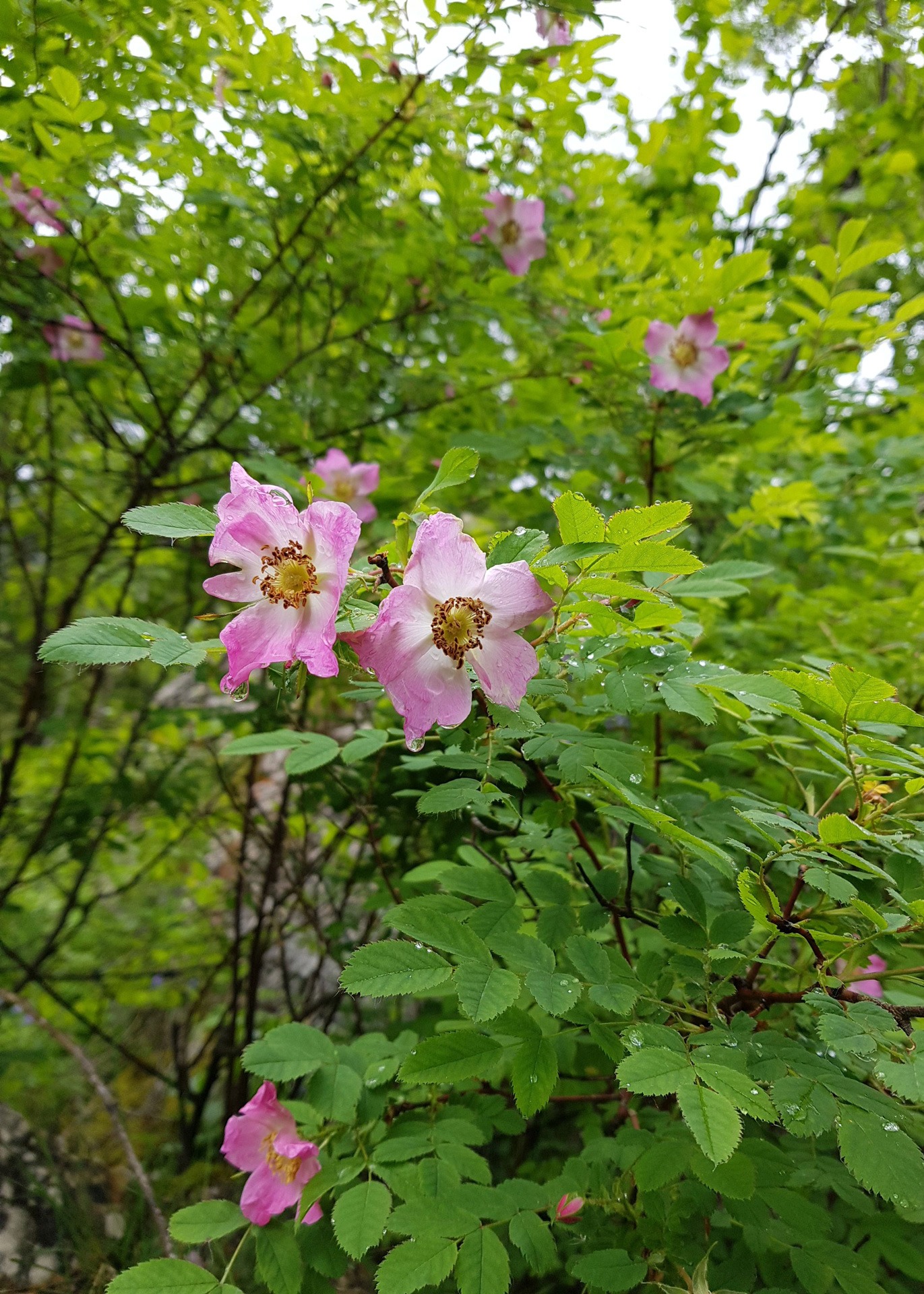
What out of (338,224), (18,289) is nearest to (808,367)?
(338,224)

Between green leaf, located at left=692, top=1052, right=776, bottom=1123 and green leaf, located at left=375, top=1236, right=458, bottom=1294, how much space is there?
0.33 metres

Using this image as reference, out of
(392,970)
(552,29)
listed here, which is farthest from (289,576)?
(552,29)

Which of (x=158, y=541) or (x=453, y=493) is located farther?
(x=158, y=541)

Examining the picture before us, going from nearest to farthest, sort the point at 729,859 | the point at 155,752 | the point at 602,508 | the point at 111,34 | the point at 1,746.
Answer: the point at 729,859 < the point at 111,34 < the point at 602,508 < the point at 155,752 < the point at 1,746

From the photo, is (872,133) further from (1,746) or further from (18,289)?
(1,746)

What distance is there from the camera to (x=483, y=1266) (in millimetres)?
704

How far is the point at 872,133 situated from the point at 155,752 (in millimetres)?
3070

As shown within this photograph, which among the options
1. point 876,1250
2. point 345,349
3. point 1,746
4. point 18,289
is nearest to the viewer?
point 876,1250

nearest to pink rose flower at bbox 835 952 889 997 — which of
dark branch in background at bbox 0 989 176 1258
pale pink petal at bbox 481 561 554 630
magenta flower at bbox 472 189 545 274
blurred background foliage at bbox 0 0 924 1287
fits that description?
blurred background foliage at bbox 0 0 924 1287

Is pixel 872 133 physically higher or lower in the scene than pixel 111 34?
higher

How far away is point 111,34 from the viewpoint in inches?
50.7

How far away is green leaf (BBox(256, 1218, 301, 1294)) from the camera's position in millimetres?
813

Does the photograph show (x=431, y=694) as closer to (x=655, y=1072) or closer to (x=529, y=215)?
(x=655, y=1072)

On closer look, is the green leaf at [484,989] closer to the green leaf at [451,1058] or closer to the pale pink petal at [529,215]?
the green leaf at [451,1058]
